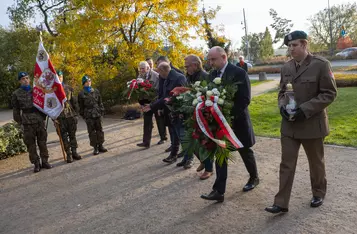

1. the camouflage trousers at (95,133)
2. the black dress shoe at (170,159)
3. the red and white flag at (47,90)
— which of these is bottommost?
the black dress shoe at (170,159)

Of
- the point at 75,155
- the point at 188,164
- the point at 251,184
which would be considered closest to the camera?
the point at 251,184

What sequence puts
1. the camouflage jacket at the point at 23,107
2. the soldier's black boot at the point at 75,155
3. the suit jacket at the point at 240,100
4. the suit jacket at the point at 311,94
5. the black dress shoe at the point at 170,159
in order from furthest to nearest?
the soldier's black boot at the point at 75,155 → the camouflage jacket at the point at 23,107 → the black dress shoe at the point at 170,159 → the suit jacket at the point at 240,100 → the suit jacket at the point at 311,94

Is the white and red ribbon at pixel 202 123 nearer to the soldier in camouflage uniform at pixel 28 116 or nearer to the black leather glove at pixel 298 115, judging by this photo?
the black leather glove at pixel 298 115

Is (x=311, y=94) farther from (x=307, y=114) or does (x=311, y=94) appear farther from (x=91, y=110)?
(x=91, y=110)

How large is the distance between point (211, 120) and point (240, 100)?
1.93 feet

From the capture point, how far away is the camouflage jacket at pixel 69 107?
7.36 meters

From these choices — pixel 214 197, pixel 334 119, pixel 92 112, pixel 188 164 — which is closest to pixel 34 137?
pixel 92 112

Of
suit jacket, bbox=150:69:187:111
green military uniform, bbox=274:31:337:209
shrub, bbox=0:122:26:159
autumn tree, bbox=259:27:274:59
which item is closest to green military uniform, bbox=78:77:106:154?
suit jacket, bbox=150:69:187:111

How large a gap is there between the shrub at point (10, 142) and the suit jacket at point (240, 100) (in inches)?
228

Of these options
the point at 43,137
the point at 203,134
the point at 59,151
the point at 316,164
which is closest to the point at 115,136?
the point at 59,151

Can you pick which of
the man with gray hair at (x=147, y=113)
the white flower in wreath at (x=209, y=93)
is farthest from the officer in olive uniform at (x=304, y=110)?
the man with gray hair at (x=147, y=113)

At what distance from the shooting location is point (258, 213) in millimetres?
4113

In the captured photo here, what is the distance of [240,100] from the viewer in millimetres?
4430

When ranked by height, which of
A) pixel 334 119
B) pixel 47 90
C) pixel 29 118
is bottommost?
pixel 334 119
